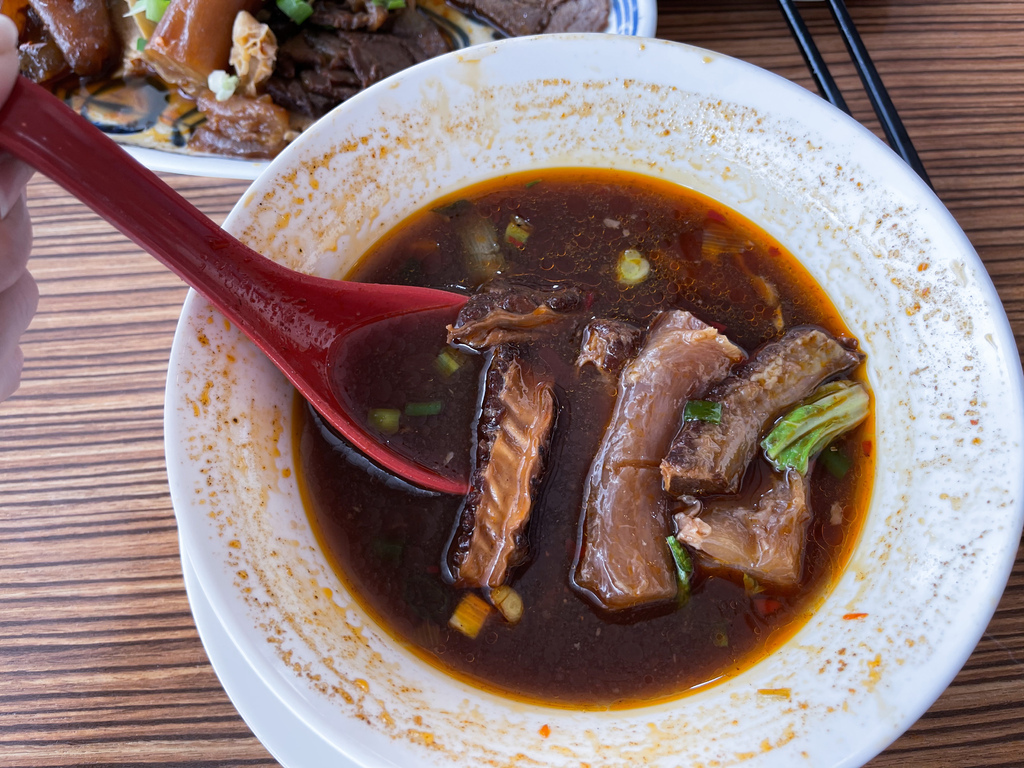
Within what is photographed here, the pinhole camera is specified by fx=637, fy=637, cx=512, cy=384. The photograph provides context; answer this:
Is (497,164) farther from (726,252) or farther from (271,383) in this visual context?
(271,383)

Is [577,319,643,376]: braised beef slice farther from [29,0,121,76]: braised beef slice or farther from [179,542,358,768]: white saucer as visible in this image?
[29,0,121,76]: braised beef slice

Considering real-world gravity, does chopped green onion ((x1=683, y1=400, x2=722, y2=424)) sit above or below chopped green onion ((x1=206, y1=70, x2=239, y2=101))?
below

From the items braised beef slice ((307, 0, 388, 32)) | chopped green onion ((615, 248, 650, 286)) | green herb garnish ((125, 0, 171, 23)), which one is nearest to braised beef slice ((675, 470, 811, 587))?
chopped green onion ((615, 248, 650, 286))

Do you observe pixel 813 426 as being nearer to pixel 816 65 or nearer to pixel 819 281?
pixel 819 281

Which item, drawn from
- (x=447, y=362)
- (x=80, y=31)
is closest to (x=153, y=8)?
(x=80, y=31)

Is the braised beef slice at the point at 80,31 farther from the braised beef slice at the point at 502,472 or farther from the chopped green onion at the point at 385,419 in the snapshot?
the braised beef slice at the point at 502,472
